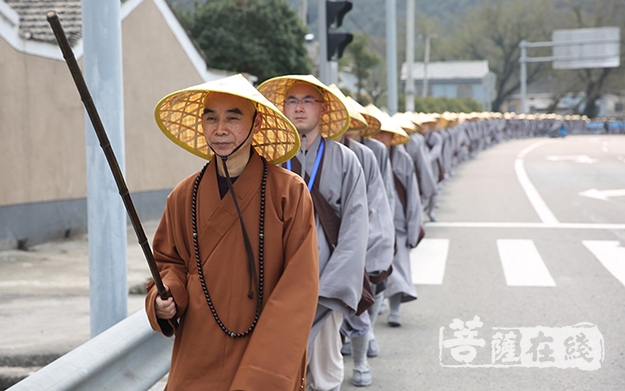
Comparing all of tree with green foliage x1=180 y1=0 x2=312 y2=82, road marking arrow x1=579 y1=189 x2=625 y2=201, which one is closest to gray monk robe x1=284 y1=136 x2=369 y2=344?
road marking arrow x1=579 y1=189 x2=625 y2=201

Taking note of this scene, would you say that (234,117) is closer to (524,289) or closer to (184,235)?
(184,235)

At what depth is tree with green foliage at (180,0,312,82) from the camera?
25.7 meters

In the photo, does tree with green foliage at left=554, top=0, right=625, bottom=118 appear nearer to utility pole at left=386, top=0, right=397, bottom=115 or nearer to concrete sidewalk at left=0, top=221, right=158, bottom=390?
utility pole at left=386, top=0, right=397, bottom=115

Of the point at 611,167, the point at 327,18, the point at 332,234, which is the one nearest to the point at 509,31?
the point at 611,167

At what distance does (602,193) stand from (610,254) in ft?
26.8

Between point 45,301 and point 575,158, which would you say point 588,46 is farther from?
point 45,301

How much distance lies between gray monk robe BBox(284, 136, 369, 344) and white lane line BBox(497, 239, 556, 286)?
15.8ft

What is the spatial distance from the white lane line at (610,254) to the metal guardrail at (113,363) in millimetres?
6035

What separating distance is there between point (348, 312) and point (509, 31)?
271ft

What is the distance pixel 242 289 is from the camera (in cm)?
312

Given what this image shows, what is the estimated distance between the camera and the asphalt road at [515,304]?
5.93 m

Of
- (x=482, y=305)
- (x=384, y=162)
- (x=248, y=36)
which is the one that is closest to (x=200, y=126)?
(x=384, y=162)

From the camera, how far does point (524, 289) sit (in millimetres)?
8734

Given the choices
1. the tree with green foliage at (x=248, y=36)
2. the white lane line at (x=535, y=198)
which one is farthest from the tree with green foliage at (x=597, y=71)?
the tree with green foliage at (x=248, y=36)
